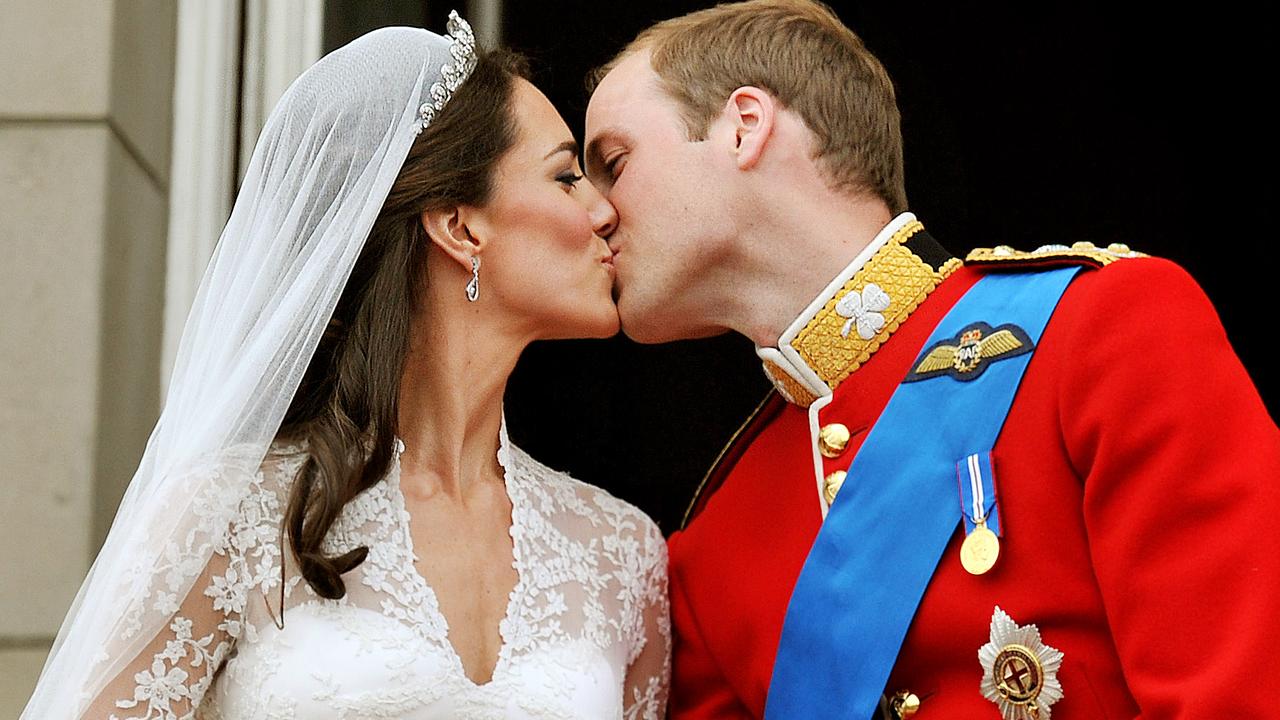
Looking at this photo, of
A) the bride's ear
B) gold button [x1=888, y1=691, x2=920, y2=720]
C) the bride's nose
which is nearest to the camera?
gold button [x1=888, y1=691, x2=920, y2=720]

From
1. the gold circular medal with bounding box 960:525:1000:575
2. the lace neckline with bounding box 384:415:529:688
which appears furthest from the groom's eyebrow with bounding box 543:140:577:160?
the gold circular medal with bounding box 960:525:1000:575

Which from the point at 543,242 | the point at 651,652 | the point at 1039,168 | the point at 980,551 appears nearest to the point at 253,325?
the point at 543,242

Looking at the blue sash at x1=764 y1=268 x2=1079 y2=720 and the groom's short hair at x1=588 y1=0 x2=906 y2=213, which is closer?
the blue sash at x1=764 y1=268 x2=1079 y2=720

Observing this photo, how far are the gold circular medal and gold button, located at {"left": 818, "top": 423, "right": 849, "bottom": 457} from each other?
0.26m

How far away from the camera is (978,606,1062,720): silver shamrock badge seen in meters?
1.97

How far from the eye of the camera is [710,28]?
268 cm

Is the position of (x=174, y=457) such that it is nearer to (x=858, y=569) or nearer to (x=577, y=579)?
(x=577, y=579)

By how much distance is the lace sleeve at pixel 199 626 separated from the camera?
207 centimetres

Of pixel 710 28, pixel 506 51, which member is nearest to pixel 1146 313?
pixel 710 28

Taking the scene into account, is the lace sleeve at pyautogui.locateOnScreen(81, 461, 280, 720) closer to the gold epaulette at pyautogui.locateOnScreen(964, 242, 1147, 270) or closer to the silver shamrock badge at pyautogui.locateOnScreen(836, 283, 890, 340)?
the silver shamrock badge at pyautogui.locateOnScreen(836, 283, 890, 340)

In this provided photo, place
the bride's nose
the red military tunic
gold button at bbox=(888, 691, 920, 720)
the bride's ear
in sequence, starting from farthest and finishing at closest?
the bride's nose < the bride's ear < gold button at bbox=(888, 691, 920, 720) < the red military tunic

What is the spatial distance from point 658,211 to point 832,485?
0.53 metres

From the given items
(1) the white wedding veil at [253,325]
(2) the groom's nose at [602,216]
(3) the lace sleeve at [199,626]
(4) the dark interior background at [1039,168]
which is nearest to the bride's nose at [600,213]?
(2) the groom's nose at [602,216]

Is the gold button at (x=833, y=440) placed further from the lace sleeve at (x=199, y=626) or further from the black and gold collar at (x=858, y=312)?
the lace sleeve at (x=199, y=626)
